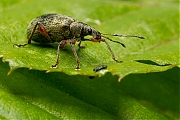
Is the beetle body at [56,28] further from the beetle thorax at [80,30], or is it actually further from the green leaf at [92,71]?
the green leaf at [92,71]

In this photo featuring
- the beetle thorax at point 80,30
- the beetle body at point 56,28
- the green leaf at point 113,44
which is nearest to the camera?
the green leaf at point 113,44

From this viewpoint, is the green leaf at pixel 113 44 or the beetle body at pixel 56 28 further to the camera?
the beetle body at pixel 56 28

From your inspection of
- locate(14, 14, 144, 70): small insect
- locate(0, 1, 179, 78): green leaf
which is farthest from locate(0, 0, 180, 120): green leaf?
locate(14, 14, 144, 70): small insect

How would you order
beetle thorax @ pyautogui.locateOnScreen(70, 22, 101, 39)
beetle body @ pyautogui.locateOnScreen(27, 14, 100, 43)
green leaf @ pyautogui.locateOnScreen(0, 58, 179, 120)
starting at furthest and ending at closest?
1. beetle body @ pyautogui.locateOnScreen(27, 14, 100, 43)
2. beetle thorax @ pyautogui.locateOnScreen(70, 22, 101, 39)
3. green leaf @ pyautogui.locateOnScreen(0, 58, 179, 120)

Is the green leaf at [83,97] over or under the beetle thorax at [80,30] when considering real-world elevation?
under

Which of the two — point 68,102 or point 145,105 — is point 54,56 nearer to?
point 68,102

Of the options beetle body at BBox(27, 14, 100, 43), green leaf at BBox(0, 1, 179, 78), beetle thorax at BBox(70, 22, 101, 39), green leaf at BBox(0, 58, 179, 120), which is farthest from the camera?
beetle body at BBox(27, 14, 100, 43)

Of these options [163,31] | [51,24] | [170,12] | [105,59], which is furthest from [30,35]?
[170,12]

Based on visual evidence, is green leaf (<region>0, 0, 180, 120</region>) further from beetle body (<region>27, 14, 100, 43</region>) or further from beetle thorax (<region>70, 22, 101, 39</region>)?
beetle thorax (<region>70, 22, 101, 39</region>)

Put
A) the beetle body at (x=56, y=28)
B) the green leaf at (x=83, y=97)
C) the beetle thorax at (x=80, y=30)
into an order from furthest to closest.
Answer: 1. the beetle body at (x=56, y=28)
2. the beetle thorax at (x=80, y=30)
3. the green leaf at (x=83, y=97)

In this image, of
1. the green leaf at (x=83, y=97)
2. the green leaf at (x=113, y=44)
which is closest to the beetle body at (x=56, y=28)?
the green leaf at (x=113, y=44)
